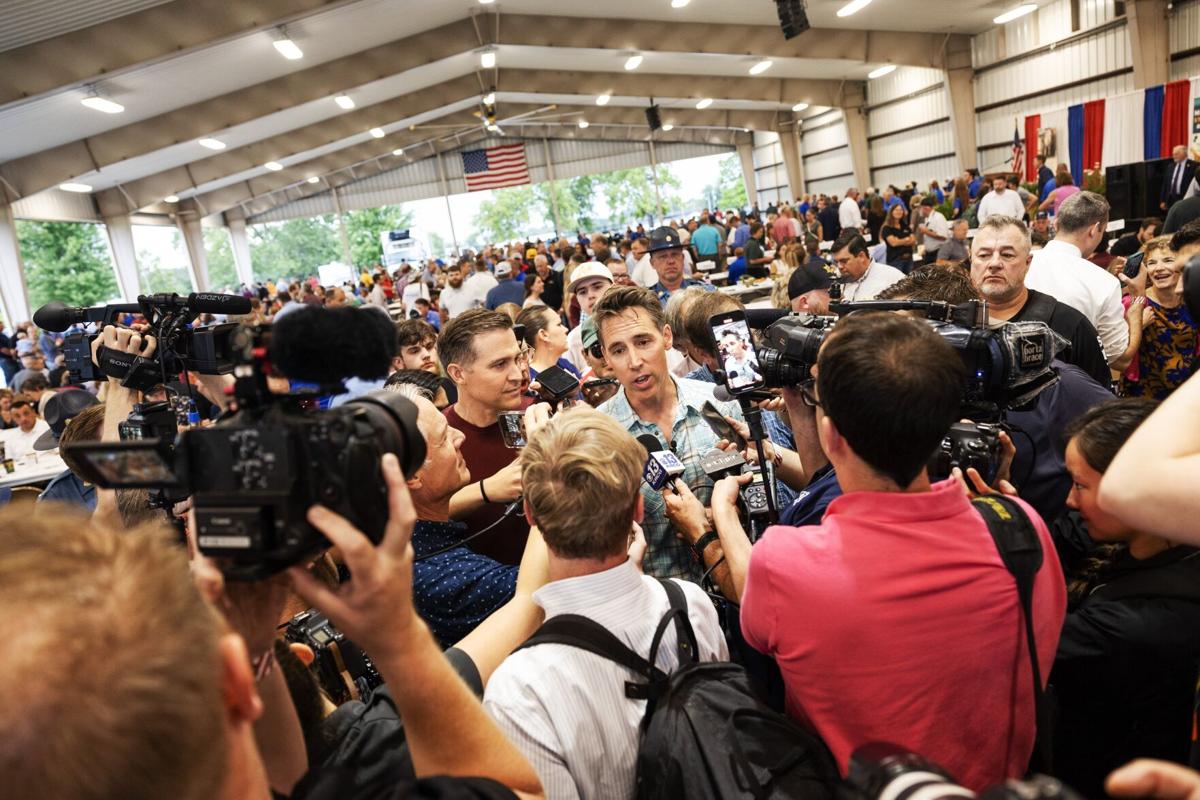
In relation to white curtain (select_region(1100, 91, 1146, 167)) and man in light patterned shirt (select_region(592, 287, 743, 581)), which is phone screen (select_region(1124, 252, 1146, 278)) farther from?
white curtain (select_region(1100, 91, 1146, 167))

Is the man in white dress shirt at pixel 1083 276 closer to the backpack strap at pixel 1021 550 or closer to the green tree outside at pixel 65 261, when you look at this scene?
the backpack strap at pixel 1021 550

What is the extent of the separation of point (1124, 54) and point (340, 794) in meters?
17.4

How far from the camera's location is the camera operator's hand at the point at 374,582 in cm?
87

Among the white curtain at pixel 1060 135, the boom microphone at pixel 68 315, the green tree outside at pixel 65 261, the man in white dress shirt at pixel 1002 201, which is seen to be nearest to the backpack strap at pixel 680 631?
the boom microphone at pixel 68 315

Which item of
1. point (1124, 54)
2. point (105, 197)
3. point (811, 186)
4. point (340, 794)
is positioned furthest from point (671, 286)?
point (811, 186)

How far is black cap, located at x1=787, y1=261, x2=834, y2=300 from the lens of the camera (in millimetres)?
4371

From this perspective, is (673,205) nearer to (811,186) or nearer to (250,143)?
(811,186)

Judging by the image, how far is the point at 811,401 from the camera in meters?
1.76

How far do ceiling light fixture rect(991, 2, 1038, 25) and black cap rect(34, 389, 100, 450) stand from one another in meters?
16.7

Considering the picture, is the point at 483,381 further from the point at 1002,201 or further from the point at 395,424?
the point at 1002,201

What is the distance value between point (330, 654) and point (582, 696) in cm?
59

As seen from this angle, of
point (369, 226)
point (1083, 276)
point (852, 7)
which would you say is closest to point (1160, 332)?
point (1083, 276)

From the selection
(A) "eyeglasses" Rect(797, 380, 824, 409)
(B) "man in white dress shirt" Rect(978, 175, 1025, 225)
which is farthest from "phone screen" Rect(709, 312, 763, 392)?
(B) "man in white dress shirt" Rect(978, 175, 1025, 225)

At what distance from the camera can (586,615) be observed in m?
1.40
